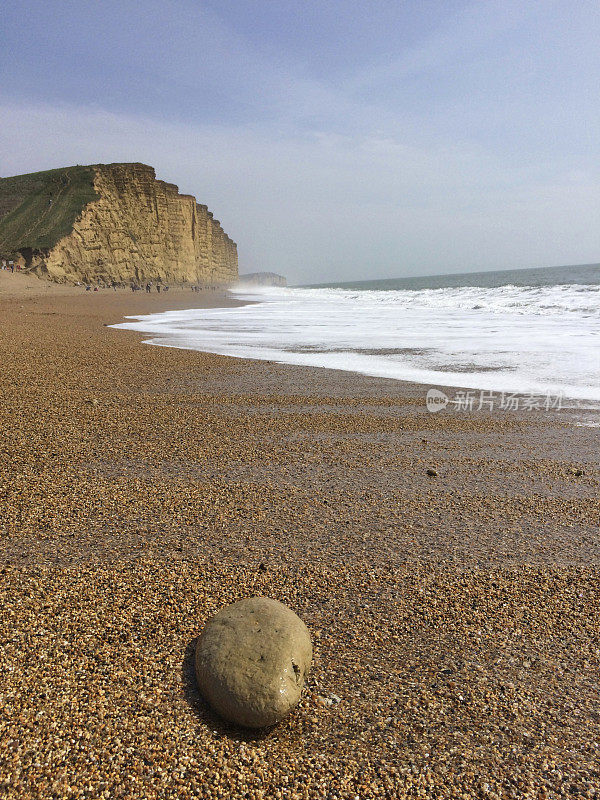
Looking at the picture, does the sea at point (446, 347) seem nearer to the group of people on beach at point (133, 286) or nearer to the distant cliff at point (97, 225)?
the group of people on beach at point (133, 286)

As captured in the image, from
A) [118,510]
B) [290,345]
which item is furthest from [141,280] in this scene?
[118,510]

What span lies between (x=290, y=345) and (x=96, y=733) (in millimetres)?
9428

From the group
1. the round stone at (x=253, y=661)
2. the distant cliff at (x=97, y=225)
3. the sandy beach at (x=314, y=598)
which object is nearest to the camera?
the sandy beach at (x=314, y=598)

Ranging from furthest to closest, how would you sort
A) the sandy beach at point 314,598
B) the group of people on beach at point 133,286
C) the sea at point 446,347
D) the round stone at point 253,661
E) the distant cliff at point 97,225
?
the group of people on beach at point 133,286
the distant cliff at point 97,225
the sea at point 446,347
the round stone at point 253,661
the sandy beach at point 314,598

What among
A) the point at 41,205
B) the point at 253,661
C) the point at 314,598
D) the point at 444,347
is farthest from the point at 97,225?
the point at 253,661

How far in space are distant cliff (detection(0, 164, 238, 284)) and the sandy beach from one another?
39.4 meters

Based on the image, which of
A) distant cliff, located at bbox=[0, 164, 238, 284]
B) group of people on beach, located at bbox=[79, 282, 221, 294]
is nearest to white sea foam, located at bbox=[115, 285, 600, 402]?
group of people on beach, located at bbox=[79, 282, 221, 294]

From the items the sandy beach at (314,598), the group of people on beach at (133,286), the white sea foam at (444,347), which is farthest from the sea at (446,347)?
the group of people on beach at (133,286)

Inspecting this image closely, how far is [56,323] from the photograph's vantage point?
12.7 m

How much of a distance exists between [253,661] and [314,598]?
610 mm

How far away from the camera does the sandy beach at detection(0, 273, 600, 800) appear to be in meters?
1.60

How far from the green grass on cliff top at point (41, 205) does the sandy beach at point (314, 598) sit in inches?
1596

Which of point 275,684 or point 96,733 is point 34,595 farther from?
point 275,684

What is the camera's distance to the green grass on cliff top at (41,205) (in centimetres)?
3944
